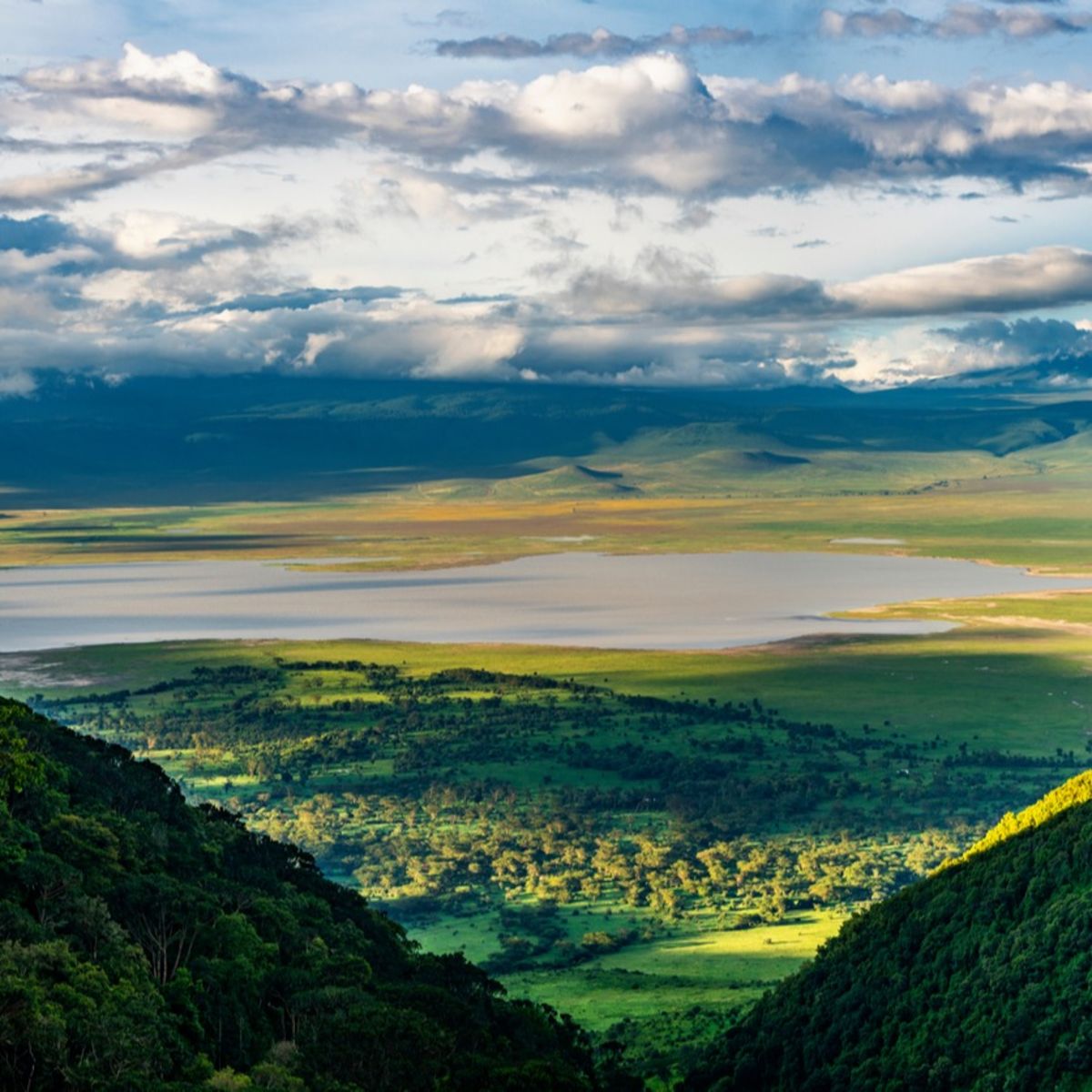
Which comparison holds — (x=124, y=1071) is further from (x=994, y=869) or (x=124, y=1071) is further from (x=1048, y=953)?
(x=994, y=869)

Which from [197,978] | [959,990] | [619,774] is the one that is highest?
[197,978]

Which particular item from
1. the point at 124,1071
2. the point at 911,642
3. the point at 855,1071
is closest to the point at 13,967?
the point at 124,1071

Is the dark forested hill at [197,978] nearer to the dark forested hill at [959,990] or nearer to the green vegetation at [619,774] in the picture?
the dark forested hill at [959,990]

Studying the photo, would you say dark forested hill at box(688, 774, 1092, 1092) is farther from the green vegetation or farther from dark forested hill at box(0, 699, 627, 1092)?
dark forested hill at box(0, 699, 627, 1092)

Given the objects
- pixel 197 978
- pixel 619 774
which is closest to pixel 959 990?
pixel 197 978

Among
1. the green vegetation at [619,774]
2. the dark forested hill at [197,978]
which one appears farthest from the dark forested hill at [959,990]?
the dark forested hill at [197,978]

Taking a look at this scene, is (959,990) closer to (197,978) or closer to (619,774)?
(197,978)
